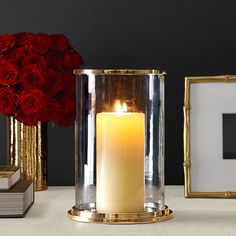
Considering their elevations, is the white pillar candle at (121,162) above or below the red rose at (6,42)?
below

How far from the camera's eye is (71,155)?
158 cm

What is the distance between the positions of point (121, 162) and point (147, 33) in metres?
0.53

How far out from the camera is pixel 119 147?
1.11 metres

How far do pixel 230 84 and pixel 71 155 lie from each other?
1.38 feet

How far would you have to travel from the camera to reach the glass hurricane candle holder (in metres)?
1.11

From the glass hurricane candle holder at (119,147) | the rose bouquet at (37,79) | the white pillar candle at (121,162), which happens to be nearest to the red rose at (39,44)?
the rose bouquet at (37,79)

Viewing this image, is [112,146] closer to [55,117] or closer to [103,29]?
[55,117]

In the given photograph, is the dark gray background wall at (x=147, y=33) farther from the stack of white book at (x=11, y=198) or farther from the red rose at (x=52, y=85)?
the stack of white book at (x=11, y=198)

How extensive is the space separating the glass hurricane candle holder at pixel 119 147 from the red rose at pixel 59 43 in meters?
0.24

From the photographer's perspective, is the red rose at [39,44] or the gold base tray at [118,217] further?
the red rose at [39,44]

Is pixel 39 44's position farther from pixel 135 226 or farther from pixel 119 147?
pixel 135 226

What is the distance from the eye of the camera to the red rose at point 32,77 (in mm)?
1361

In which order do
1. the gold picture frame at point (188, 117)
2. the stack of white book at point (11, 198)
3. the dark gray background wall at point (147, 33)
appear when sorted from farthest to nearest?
1. the dark gray background wall at point (147, 33)
2. the gold picture frame at point (188, 117)
3. the stack of white book at point (11, 198)

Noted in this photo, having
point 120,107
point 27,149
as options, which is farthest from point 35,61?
point 120,107
